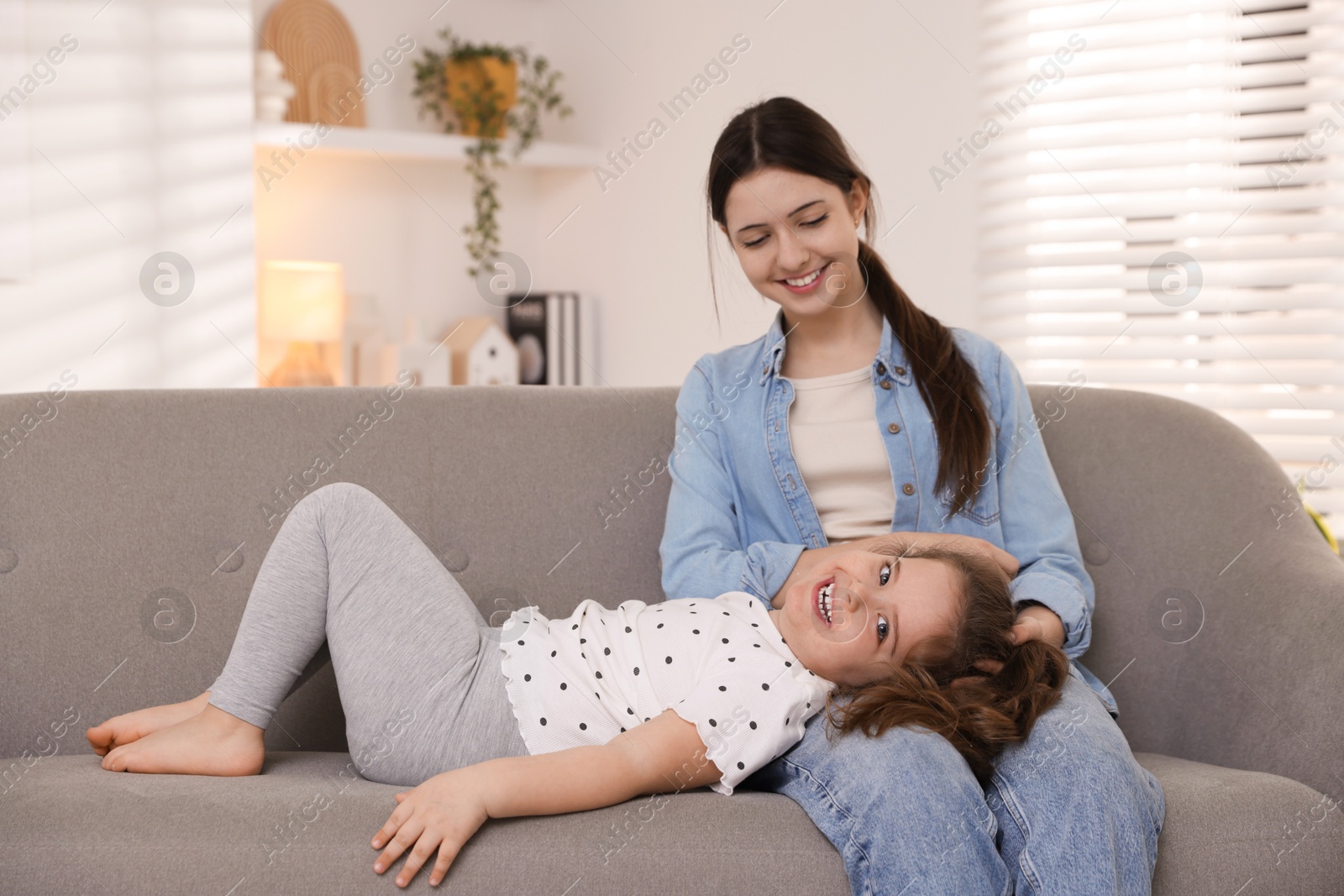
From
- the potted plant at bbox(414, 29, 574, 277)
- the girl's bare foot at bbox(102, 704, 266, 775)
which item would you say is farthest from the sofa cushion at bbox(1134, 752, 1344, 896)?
the potted plant at bbox(414, 29, 574, 277)

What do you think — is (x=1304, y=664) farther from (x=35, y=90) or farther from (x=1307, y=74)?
(x=35, y=90)

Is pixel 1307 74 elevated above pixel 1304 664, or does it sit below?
above

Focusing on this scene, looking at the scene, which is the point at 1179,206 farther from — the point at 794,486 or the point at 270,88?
the point at 270,88

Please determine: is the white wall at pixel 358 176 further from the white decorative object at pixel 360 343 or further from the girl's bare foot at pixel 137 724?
the girl's bare foot at pixel 137 724

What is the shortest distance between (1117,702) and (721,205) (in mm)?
887

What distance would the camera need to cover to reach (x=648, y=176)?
11.6 ft

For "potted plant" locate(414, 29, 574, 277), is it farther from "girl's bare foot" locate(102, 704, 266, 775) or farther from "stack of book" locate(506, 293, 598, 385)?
"girl's bare foot" locate(102, 704, 266, 775)

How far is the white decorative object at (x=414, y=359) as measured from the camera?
345 cm

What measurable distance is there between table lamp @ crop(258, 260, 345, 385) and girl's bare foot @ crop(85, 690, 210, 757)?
74.4 inches

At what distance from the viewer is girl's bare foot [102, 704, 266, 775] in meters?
1.22

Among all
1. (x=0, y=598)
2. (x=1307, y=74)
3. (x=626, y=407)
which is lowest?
(x=0, y=598)

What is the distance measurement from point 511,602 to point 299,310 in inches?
73.4

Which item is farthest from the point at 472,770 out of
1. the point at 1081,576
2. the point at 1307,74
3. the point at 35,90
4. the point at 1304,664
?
the point at 35,90

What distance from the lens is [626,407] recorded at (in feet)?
5.52
